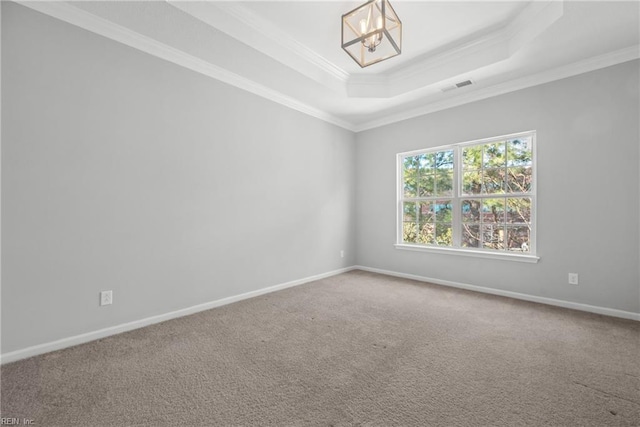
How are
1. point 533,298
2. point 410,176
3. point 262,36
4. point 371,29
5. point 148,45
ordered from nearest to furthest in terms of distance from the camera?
point 371,29
point 148,45
point 262,36
point 533,298
point 410,176

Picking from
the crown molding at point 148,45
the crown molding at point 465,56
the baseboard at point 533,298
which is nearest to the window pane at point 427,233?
the baseboard at point 533,298

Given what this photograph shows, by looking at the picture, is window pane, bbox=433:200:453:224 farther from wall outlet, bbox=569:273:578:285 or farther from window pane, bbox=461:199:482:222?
wall outlet, bbox=569:273:578:285

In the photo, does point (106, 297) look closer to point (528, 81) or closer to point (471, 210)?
point (471, 210)

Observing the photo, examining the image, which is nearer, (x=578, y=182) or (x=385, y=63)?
(x=578, y=182)

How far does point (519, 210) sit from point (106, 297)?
14.9ft

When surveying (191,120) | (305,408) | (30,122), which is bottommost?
(305,408)

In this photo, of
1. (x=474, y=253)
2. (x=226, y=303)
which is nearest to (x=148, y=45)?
(x=226, y=303)

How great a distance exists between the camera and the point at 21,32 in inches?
80.0

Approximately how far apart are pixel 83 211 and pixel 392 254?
3.99m

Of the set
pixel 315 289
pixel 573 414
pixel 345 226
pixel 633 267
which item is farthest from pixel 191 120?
pixel 633 267

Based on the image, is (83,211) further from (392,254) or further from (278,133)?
(392,254)

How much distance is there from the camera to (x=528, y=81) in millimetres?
3318

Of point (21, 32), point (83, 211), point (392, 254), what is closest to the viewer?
point (21, 32)

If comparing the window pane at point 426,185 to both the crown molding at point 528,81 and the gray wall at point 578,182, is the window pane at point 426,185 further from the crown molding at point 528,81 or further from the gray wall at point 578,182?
the crown molding at point 528,81
